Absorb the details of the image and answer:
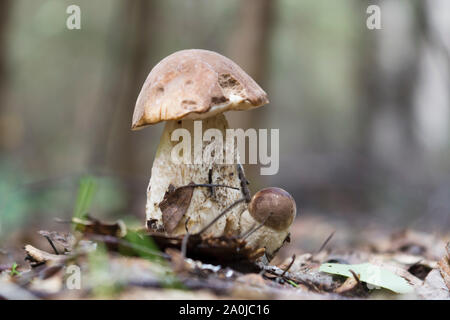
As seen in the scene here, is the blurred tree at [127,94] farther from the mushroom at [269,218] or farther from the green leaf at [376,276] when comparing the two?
the green leaf at [376,276]

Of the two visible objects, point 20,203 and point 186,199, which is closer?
point 186,199

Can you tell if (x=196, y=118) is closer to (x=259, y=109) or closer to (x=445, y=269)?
(x=445, y=269)

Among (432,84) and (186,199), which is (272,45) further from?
(432,84)

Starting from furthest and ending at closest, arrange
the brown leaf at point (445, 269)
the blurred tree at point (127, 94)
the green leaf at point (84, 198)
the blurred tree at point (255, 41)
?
the blurred tree at point (127, 94) < the blurred tree at point (255, 41) < the brown leaf at point (445, 269) < the green leaf at point (84, 198)

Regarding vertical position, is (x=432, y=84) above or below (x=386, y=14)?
below
